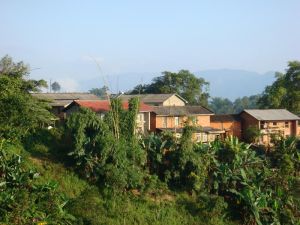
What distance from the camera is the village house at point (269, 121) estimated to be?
36406mm

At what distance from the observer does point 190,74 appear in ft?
172

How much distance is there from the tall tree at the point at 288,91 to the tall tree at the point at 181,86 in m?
12.2

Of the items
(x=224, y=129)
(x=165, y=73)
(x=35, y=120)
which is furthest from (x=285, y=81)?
(x=35, y=120)

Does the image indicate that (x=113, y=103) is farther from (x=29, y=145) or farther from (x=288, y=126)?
(x=288, y=126)

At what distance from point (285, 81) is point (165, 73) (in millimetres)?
15265

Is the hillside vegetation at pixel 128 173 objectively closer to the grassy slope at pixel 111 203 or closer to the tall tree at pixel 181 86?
the grassy slope at pixel 111 203

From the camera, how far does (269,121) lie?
36906 millimetres

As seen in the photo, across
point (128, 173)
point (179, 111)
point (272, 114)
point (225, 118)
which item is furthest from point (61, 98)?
point (128, 173)

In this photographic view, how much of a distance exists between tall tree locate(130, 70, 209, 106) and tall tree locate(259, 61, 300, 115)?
39.9ft

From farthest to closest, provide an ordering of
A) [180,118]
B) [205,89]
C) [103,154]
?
[205,89]
[180,118]
[103,154]

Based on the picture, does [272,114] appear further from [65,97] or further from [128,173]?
[128,173]

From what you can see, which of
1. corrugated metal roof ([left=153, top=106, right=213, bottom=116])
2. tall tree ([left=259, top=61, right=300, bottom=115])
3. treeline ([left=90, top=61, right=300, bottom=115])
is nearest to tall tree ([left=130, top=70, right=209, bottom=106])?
treeline ([left=90, top=61, right=300, bottom=115])

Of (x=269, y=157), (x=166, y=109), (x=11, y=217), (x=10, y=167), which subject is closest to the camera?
(x=11, y=217)

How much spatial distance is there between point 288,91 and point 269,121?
6.02 meters
